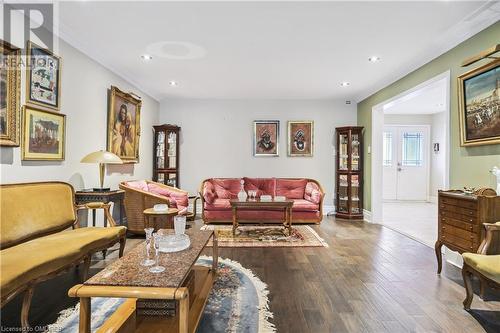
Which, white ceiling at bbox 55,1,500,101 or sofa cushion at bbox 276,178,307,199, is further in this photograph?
sofa cushion at bbox 276,178,307,199

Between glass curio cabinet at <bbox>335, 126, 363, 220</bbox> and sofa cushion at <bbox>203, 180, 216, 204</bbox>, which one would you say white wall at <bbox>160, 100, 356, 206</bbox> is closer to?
glass curio cabinet at <bbox>335, 126, 363, 220</bbox>

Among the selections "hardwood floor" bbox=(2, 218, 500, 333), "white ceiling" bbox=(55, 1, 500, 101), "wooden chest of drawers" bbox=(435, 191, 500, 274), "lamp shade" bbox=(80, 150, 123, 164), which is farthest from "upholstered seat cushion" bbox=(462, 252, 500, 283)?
"lamp shade" bbox=(80, 150, 123, 164)

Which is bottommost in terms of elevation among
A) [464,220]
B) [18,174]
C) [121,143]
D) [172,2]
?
[464,220]

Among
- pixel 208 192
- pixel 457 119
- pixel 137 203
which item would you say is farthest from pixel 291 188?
pixel 457 119

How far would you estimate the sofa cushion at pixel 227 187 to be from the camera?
6011 mm

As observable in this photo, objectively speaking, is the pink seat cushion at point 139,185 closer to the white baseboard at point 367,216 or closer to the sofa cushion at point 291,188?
the sofa cushion at point 291,188

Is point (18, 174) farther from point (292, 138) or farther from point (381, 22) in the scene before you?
point (292, 138)

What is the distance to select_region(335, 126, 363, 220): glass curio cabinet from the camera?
6.04 meters

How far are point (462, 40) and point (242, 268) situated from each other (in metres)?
3.63

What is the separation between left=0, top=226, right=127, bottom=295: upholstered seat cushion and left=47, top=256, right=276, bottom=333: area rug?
1.25 ft

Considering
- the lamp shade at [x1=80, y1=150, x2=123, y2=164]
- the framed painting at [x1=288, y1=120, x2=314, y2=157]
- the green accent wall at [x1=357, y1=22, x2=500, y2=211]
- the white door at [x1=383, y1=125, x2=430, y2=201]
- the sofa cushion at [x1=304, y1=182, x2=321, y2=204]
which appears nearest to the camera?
the green accent wall at [x1=357, y1=22, x2=500, y2=211]

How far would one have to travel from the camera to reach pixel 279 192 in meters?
6.13

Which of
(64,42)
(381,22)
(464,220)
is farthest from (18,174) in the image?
(464,220)

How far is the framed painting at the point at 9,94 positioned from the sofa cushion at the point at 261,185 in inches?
163
